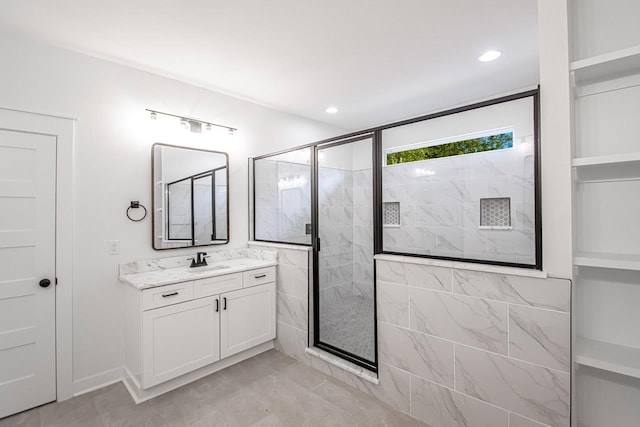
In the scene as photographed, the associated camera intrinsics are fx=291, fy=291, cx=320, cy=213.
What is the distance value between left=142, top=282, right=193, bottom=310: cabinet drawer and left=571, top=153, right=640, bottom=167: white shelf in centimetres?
266

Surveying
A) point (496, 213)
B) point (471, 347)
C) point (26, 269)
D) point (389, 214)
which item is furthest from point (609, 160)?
point (26, 269)

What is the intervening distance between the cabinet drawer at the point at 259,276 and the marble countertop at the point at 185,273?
0.05m

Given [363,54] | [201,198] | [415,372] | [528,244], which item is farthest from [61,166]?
[528,244]

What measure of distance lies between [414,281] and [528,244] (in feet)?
2.60

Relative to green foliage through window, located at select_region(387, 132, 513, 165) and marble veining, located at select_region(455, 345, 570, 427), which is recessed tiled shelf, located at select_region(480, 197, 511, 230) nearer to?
green foliage through window, located at select_region(387, 132, 513, 165)

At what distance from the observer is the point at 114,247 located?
8.32ft

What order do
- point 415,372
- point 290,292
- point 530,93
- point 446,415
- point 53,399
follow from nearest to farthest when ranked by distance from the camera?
1. point 530,93
2. point 446,415
3. point 415,372
4. point 53,399
5. point 290,292

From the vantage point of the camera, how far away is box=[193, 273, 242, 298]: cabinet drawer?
2.47m

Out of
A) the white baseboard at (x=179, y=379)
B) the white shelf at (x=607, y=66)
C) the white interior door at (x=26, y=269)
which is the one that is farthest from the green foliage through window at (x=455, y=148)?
the white interior door at (x=26, y=269)

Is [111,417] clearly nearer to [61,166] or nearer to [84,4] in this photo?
[61,166]

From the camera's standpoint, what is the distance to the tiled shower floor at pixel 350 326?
2.70 meters

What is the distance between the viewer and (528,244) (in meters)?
1.94

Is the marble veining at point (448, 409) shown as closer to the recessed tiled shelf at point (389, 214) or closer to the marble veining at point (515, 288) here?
the marble veining at point (515, 288)

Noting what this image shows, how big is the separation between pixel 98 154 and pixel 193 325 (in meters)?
1.66
